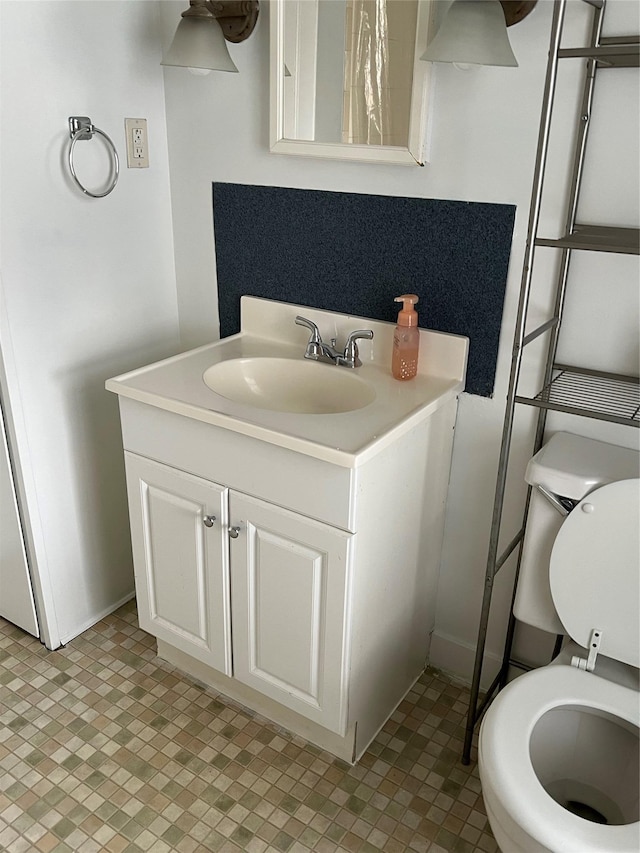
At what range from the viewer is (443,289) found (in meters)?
1.70

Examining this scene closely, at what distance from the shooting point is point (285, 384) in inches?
73.8

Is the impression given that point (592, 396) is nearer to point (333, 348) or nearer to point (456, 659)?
point (333, 348)

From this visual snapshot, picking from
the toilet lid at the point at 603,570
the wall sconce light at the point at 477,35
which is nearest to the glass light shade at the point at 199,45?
the wall sconce light at the point at 477,35

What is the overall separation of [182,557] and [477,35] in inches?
51.0

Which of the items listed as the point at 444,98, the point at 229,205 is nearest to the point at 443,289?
the point at 444,98

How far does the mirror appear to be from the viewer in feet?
5.14

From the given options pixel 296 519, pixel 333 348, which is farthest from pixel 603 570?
pixel 333 348

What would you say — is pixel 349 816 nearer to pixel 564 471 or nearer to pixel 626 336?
pixel 564 471

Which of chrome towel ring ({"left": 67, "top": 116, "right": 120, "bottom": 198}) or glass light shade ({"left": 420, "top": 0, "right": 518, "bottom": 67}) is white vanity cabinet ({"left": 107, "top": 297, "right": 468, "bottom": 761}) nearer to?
chrome towel ring ({"left": 67, "top": 116, "right": 120, "bottom": 198})

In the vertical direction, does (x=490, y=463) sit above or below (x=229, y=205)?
below

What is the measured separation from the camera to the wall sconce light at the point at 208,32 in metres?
1.67

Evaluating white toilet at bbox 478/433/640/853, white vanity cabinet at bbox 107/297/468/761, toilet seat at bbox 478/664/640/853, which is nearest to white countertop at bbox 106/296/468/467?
white vanity cabinet at bbox 107/297/468/761

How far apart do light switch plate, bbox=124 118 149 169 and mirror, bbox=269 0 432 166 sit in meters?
0.39

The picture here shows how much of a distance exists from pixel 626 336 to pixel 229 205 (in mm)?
1078
